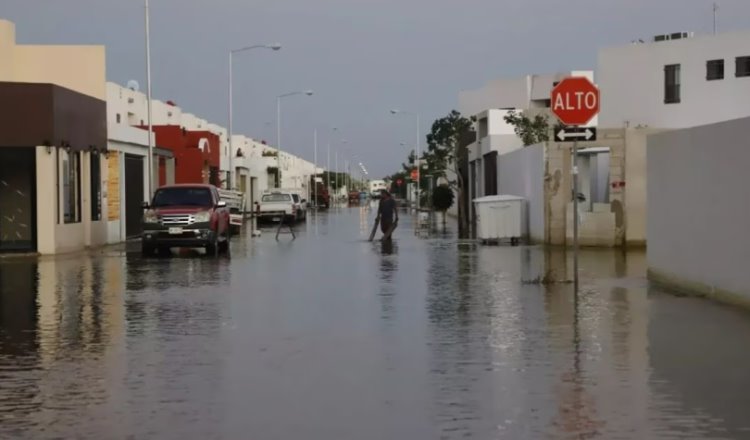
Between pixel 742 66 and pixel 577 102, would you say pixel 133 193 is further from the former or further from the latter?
pixel 742 66

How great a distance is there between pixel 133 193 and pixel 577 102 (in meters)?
27.2

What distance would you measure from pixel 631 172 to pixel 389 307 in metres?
16.1

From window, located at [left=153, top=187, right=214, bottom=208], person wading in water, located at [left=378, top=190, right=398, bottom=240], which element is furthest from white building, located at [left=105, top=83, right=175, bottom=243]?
person wading in water, located at [left=378, top=190, right=398, bottom=240]

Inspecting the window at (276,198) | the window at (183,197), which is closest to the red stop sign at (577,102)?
the window at (183,197)

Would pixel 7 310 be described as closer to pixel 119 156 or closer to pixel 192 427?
pixel 192 427

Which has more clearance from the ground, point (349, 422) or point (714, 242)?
point (714, 242)

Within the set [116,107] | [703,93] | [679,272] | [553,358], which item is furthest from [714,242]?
[116,107]

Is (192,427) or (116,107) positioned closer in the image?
(192,427)

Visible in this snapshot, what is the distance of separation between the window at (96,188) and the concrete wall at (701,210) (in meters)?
22.4

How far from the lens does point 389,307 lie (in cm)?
1620

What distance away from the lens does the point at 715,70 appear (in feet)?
199

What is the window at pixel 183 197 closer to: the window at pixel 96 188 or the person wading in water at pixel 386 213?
the window at pixel 96 188

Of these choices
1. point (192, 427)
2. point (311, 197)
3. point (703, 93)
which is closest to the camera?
point (192, 427)

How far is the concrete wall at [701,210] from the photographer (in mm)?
14656
